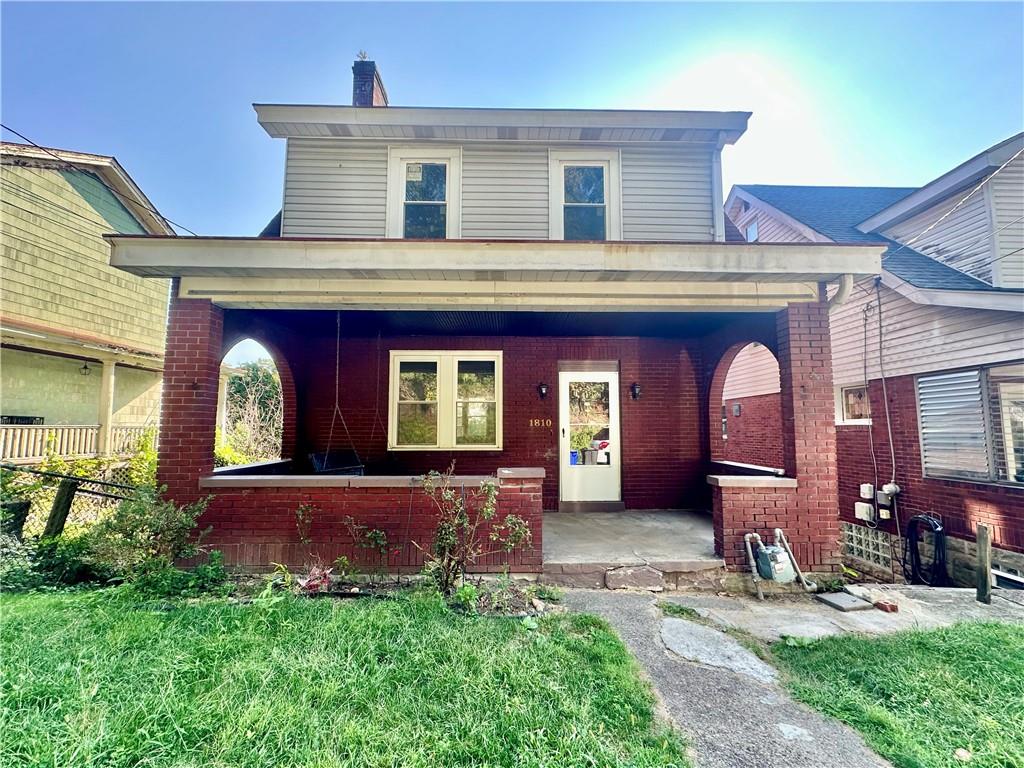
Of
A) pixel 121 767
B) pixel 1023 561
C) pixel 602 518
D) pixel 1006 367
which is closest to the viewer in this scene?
pixel 121 767

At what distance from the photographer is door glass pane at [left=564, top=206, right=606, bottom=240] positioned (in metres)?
6.45

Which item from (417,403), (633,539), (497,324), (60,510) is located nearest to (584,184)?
(497,324)

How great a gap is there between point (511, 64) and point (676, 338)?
6.85 m

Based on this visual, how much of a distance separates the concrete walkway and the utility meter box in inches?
46.1

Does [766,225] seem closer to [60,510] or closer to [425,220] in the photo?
[425,220]

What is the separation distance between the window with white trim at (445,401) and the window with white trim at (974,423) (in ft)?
22.8

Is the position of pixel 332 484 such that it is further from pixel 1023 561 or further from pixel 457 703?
pixel 1023 561

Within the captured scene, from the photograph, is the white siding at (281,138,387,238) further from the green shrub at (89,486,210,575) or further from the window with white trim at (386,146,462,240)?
the green shrub at (89,486,210,575)

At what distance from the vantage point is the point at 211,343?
4.49 meters

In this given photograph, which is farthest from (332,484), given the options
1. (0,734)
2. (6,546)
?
(6,546)

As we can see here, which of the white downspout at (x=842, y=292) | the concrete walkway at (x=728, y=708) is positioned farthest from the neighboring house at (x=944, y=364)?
the concrete walkway at (x=728, y=708)

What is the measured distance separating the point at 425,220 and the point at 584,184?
2496mm

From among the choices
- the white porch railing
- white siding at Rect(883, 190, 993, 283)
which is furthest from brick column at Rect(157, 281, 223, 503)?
white siding at Rect(883, 190, 993, 283)

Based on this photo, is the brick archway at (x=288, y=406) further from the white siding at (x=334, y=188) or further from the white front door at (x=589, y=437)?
the white front door at (x=589, y=437)
